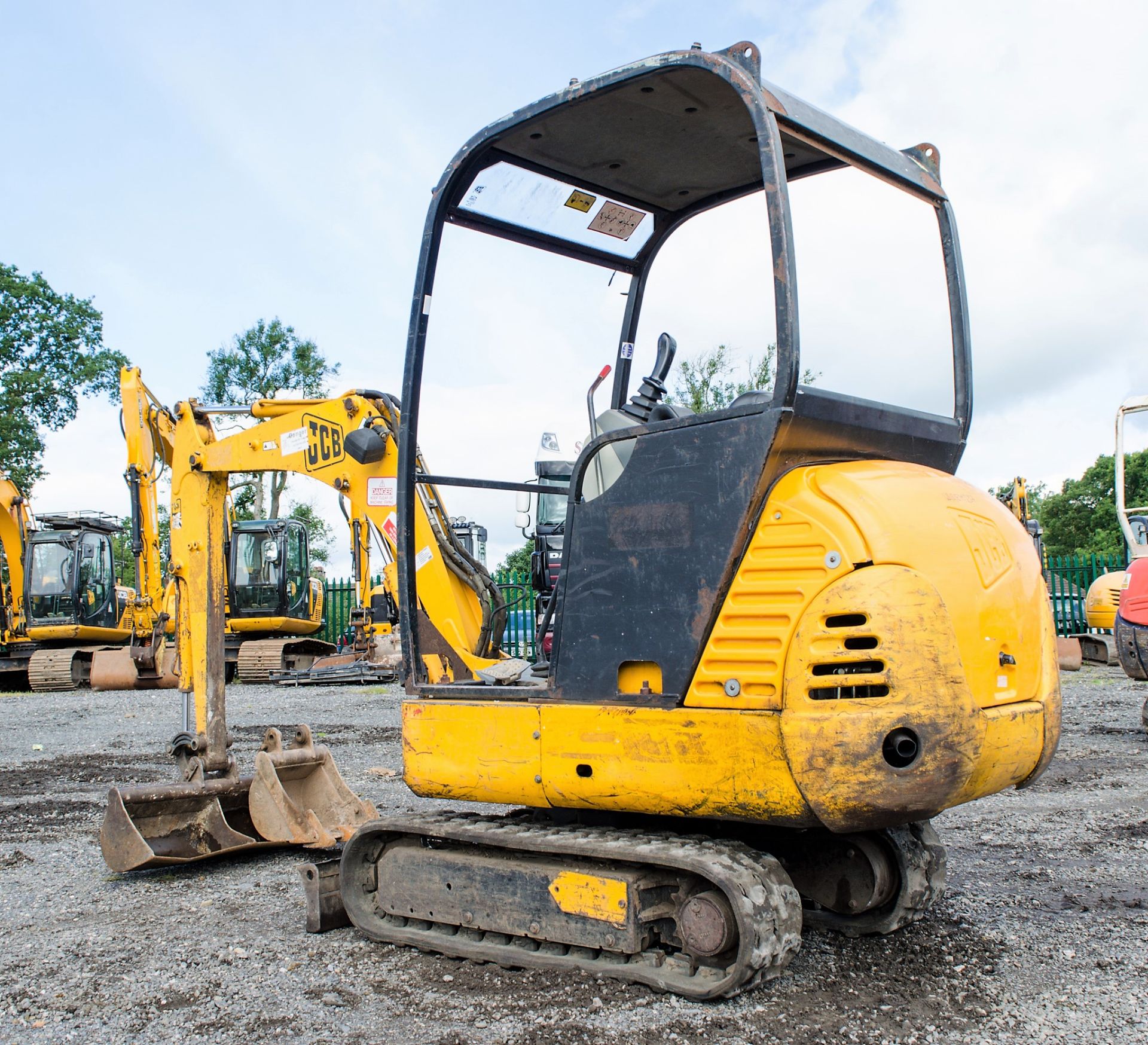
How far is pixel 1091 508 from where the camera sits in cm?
5300

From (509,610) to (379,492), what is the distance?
0.99 metres

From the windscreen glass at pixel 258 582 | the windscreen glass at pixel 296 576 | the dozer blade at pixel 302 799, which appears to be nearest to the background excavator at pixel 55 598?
the windscreen glass at pixel 258 582

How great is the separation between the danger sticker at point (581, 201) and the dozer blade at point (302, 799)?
309 centimetres

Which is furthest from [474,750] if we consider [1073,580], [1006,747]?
[1073,580]

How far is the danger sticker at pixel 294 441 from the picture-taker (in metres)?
5.61

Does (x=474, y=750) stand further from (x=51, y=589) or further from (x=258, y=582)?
(x=51, y=589)

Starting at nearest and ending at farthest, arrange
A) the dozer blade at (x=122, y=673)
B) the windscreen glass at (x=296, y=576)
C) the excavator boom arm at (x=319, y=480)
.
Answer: the excavator boom arm at (x=319, y=480) < the dozer blade at (x=122, y=673) < the windscreen glass at (x=296, y=576)

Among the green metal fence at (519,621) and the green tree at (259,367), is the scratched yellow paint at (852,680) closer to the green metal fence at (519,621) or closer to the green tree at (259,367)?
the green metal fence at (519,621)

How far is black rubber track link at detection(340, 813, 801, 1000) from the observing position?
307cm

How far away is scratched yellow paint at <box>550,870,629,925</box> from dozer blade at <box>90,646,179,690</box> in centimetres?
1555

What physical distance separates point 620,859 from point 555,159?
8.54 ft

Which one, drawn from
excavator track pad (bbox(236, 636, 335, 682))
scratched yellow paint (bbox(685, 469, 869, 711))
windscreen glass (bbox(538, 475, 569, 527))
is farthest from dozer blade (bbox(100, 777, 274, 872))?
excavator track pad (bbox(236, 636, 335, 682))

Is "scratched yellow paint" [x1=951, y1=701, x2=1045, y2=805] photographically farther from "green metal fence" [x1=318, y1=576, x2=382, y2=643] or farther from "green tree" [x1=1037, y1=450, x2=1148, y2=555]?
"green tree" [x1=1037, y1=450, x2=1148, y2=555]

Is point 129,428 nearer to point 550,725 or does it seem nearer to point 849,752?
point 550,725
